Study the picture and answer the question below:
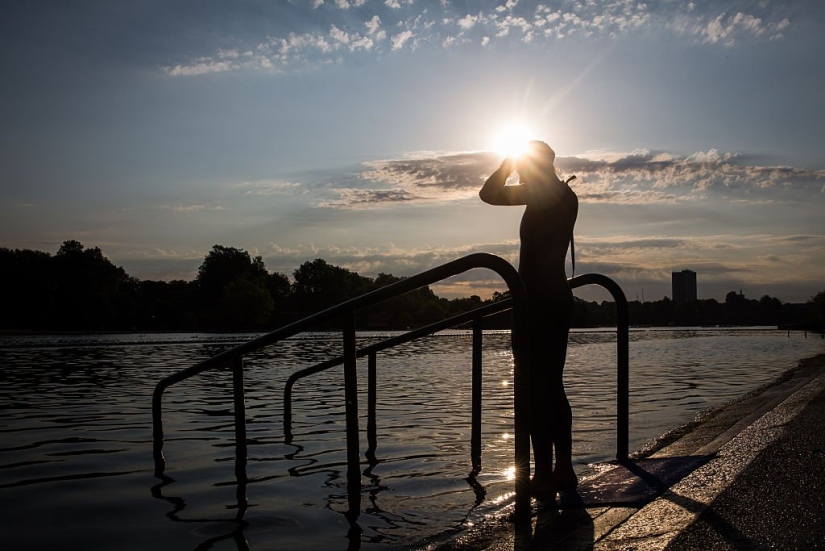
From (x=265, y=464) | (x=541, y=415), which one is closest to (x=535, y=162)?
(x=541, y=415)

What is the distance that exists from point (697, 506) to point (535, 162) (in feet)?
7.12

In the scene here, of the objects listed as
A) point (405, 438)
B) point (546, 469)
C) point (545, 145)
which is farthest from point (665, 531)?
point (405, 438)

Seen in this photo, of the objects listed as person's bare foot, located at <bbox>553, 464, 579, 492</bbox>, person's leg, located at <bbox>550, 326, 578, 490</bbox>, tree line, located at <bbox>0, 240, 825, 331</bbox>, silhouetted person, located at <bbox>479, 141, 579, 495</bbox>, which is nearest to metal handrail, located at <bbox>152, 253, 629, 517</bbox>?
silhouetted person, located at <bbox>479, 141, 579, 495</bbox>

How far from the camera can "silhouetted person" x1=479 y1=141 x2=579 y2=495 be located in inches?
175

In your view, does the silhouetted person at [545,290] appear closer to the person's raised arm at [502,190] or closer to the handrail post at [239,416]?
the person's raised arm at [502,190]

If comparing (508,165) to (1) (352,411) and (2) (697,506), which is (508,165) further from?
(2) (697,506)

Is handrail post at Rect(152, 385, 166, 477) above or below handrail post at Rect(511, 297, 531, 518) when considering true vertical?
below

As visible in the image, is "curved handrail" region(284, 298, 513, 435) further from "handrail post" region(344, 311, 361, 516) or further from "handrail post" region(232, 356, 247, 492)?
"handrail post" region(232, 356, 247, 492)

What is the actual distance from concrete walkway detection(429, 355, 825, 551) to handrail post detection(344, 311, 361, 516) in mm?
1234

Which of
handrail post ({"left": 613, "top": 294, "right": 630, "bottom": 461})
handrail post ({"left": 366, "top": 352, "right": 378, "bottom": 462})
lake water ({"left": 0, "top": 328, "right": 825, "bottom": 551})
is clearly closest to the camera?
lake water ({"left": 0, "top": 328, "right": 825, "bottom": 551})

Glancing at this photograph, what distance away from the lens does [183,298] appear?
15938 cm

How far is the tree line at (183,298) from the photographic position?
389ft

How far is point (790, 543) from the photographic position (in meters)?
2.93

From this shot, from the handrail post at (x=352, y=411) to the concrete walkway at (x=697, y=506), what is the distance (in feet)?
4.05
